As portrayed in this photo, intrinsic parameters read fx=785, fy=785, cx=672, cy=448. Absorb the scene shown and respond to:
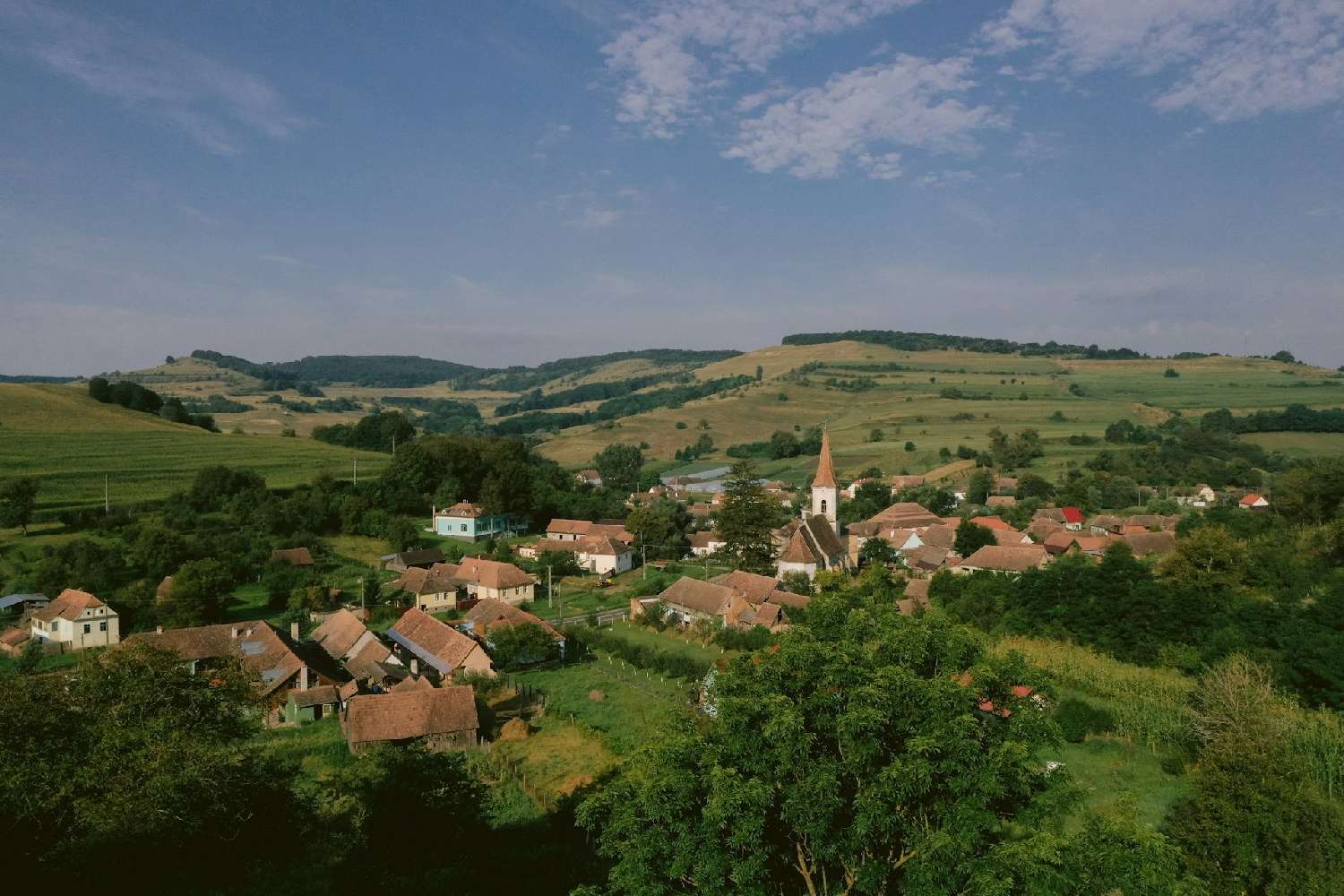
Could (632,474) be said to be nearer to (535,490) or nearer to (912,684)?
(535,490)

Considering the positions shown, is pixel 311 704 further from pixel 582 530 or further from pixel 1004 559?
pixel 1004 559

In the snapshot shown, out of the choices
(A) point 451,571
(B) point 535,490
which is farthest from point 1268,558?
(B) point 535,490

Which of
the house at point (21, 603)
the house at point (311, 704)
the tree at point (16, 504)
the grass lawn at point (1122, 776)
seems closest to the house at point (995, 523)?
the grass lawn at point (1122, 776)

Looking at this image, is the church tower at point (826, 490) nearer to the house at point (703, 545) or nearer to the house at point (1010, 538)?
the house at point (703, 545)

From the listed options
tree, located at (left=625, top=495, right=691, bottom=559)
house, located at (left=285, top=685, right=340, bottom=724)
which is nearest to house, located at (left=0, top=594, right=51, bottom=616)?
house, located at (left=285, top=685, right=340, bottom=724)

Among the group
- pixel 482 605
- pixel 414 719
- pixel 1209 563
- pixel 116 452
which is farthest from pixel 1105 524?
pixel 116 452
